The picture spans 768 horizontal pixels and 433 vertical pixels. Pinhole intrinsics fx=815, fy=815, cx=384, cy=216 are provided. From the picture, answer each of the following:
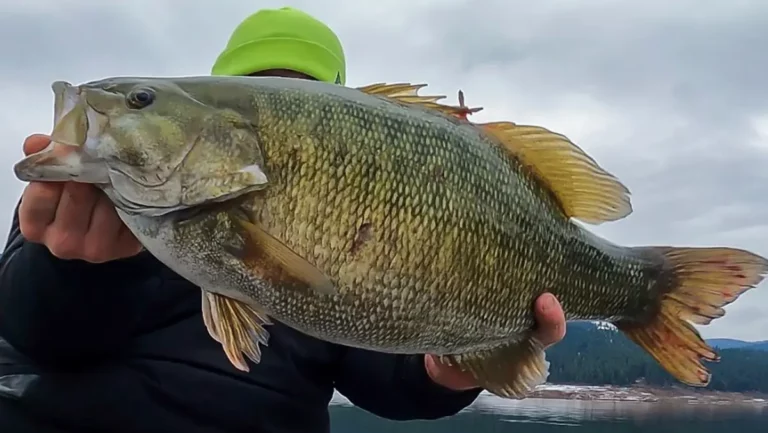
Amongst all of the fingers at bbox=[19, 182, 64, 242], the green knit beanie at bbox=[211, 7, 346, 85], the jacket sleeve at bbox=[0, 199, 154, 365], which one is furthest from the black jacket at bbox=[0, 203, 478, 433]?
the green knit beanie at bbox=[211, 7, 346, 85]

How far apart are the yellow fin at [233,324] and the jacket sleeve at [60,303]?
1.16 ft

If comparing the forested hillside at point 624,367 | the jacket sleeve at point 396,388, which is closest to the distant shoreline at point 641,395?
the forested hillside at point 624,367

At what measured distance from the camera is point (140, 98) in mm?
1785

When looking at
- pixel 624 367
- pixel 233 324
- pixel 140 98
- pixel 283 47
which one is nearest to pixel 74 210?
pixel 140 98

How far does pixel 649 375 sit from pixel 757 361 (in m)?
8.60

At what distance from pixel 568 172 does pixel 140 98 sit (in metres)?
1.18

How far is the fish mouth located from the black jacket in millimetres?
384

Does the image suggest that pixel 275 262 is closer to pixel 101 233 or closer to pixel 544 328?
pixel 101 233

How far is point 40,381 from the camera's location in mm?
2305

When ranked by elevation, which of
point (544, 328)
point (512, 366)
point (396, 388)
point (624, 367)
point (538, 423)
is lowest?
point (538, 423)

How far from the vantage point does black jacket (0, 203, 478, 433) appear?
6.79ft

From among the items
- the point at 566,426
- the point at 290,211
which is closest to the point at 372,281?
the point at 290,211

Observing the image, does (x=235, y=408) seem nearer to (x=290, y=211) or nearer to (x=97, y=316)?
(x=97, y=316)

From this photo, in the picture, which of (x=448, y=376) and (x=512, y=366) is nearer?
(x=512, y=366)
